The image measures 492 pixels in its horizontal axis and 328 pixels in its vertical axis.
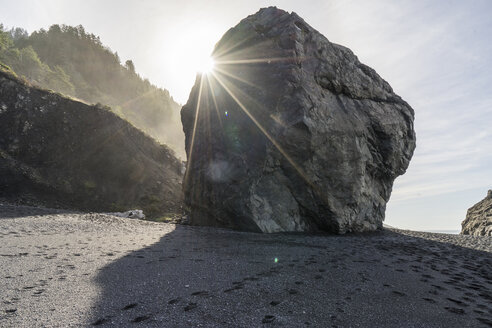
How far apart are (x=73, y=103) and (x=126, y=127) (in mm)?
6253

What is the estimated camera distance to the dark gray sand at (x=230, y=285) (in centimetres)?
348

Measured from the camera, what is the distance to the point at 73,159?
2614cm

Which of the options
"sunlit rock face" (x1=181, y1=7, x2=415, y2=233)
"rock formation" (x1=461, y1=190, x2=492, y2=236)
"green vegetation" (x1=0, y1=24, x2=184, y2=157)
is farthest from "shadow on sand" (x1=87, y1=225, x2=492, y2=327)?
"green vegetation" (x1=0, y1=24, x2=184, y2=157)

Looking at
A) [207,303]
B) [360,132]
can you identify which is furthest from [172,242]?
[360,132]

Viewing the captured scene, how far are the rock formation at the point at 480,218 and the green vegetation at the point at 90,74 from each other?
55479 millimetres

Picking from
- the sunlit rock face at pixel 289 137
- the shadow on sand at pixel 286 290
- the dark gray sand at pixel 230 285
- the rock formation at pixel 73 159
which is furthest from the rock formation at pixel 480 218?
the rock formation at pixel 73 159

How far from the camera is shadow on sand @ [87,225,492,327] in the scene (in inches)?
138

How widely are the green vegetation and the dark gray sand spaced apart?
57726mm

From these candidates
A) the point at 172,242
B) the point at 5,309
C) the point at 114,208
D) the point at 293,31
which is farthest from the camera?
the point at 114,208

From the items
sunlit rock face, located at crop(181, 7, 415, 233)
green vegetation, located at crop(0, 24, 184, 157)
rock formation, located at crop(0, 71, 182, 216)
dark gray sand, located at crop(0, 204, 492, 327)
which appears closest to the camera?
dark gray sand, located at crop(0, 204, 492, 327)

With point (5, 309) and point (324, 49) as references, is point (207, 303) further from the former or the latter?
point (324, 49)

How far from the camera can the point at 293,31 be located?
14086mm

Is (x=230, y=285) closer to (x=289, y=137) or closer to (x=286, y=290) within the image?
(x=286, y=290)

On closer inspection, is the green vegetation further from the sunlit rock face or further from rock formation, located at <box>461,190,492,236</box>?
rock formation, located at <box>461,190,492,236</box>
